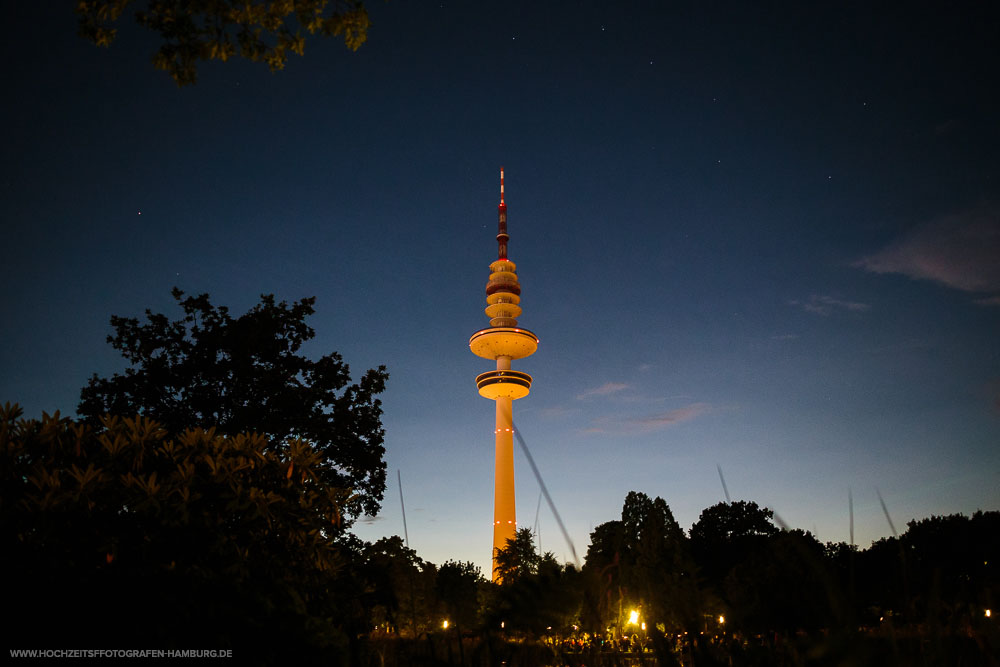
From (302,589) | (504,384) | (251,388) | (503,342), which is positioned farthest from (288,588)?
(503,342)

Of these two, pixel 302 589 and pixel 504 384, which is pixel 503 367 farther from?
pixel 302 589

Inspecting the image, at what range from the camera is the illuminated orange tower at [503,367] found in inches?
4272

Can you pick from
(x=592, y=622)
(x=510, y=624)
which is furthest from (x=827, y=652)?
(x=592, y=622)

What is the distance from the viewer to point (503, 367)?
383 feet

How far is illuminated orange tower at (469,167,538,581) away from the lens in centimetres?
10850

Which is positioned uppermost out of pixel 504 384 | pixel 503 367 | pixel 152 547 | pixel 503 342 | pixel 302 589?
pixel 503 342

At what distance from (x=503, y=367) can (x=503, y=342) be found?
17.7 feet

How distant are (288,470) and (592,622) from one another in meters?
7.80

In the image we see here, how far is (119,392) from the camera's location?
2200 centimetres

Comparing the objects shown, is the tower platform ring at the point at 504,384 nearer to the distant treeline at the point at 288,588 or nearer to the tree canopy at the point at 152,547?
the distant treeline at the point at 288,588

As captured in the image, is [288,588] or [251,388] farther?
[251,388]

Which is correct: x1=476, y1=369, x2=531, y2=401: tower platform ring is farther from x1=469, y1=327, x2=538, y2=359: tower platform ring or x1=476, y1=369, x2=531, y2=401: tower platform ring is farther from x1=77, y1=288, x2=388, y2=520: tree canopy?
x1=77, y1=288, x2=388, y2=520: tree canopy

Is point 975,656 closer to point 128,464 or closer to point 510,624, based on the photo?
point 510,624

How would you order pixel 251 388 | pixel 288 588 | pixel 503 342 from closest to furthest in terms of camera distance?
pixel 288 588 < pixel 251 388 < pixel 503 342
